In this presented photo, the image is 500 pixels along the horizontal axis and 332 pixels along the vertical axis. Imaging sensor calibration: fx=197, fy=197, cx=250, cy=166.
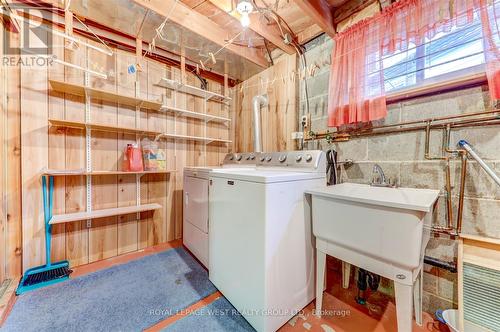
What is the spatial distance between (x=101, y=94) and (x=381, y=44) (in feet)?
7.74

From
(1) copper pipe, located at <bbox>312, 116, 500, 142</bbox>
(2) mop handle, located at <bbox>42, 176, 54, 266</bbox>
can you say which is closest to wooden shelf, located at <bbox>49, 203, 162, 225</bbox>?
(2) mop handle, located at <bbox>42, 176, 54, 266</bbox>

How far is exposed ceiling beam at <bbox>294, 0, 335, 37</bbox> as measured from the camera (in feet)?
4.94

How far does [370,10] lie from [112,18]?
6.99 ft

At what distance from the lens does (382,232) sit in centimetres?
95

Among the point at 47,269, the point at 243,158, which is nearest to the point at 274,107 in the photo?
the point at 243,158

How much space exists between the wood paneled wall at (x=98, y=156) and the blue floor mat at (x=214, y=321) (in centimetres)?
124

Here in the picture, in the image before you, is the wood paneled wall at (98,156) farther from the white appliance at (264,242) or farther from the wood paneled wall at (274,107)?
the white appliance at (264,242)

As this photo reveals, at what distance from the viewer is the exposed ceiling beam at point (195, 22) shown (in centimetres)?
155

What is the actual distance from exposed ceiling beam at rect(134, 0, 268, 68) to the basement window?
1383 mm

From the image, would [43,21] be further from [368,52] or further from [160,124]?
[368,52]

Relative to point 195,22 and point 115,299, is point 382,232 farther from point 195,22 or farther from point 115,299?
point 195,22

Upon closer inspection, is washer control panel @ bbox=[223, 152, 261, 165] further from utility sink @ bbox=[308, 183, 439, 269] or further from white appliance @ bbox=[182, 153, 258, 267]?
utility sink @ bbox=[308, 183, 439, 269]

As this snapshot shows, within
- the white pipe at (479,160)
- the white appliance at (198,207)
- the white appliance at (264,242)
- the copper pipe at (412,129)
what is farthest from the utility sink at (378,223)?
the white appliance at (198,207)

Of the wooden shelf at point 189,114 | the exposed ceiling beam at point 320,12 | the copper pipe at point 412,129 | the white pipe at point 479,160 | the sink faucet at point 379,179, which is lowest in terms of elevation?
the sink faucet at point 379,179
